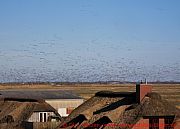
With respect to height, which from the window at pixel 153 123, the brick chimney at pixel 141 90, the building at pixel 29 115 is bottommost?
the building at pixel 29 115

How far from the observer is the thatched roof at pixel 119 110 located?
123 ft

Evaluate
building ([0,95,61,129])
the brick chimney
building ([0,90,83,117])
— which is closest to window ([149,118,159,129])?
the brick chimney

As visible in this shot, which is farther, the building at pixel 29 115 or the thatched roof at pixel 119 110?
the building at pixel 29 115

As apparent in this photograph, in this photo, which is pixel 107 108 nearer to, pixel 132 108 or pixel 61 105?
pixel 132 108

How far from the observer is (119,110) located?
39281 millimetres

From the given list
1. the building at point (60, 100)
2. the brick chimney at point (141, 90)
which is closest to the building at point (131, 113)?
the brick chimney at point (141, 90)

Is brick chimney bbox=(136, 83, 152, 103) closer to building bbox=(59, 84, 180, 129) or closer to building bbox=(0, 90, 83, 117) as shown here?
building bbox=(59, 84, 180, 129)

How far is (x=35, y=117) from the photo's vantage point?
4922 centimetres

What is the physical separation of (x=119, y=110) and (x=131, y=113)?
151cm

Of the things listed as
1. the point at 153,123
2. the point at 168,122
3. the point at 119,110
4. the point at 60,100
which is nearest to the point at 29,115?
the point at 60,100

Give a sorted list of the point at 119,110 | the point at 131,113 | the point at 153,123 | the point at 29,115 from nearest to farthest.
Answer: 1. the point at 153,123
2. the point at 131,113
3. the point at 119,110
4. the point at 29,115

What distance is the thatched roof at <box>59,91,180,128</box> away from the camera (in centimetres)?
3738

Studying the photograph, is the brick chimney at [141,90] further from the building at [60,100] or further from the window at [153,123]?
the building at [60,100]

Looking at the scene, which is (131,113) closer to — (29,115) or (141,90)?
(141,90)
